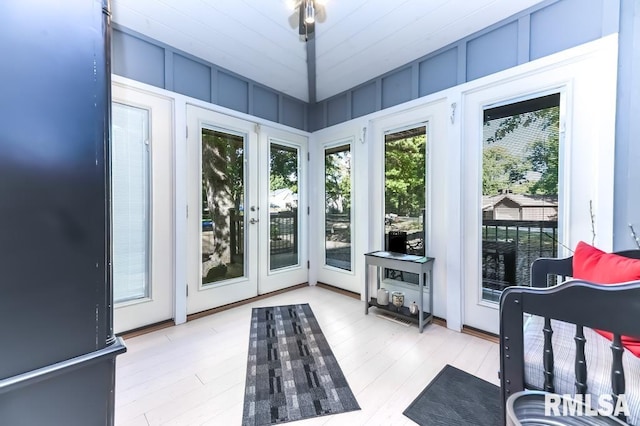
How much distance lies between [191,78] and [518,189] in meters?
3.11

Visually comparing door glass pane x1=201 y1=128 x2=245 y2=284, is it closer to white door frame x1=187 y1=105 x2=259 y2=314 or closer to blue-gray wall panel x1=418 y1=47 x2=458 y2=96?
white door frame x1=187 y1=105 x2=259 y2=314

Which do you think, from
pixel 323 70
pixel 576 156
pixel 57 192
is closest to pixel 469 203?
pixel 576 156

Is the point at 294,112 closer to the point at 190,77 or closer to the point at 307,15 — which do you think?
the point at 190,77

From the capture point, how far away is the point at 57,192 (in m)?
0.60

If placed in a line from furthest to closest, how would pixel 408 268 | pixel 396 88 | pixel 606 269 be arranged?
pixel 396 88
pixel 408 268
pixel 606 269

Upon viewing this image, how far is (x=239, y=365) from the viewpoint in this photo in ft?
6.18

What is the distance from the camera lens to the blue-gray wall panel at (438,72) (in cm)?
242

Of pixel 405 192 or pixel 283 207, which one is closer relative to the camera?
pixel 405 192

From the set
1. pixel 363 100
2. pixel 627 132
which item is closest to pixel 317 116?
pixel 363 100

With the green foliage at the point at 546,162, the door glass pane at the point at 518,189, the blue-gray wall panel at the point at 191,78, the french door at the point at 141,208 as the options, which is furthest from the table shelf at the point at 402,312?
the blue-gray wall panel at the point at 191,78

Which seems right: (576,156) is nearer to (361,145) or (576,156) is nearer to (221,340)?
(361,145)

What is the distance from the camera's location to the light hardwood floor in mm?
1449

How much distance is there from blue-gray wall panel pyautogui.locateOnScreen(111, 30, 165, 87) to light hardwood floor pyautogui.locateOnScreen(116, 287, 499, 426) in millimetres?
2249

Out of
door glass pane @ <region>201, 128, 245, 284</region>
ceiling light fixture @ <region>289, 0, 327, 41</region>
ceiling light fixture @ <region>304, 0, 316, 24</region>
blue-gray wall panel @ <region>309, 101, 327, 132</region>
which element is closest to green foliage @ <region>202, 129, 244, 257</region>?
door glass pane @ <region>201, 128, 245, 284</region>
